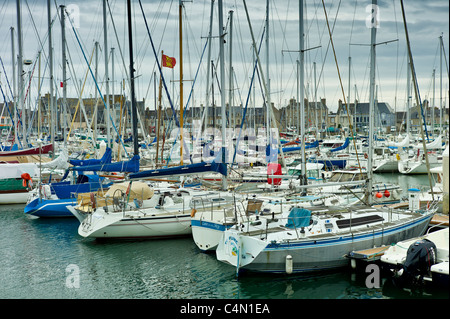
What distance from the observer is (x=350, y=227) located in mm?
18578

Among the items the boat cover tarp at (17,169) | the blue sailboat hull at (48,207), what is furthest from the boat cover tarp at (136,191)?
the boat cover tarp at (17,169)

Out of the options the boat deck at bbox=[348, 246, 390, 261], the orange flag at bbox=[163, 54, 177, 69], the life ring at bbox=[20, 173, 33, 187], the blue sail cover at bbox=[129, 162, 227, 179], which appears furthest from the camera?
the life ring at bbox=[20, 173, 33, 187]

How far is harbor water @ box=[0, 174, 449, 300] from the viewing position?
53.4 feet

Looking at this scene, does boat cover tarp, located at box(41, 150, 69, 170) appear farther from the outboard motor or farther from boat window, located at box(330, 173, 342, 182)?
the outboard motor

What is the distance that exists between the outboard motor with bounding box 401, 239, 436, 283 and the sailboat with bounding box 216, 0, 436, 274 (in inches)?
103

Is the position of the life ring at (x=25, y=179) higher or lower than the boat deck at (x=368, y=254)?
higher

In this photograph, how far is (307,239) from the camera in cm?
1736

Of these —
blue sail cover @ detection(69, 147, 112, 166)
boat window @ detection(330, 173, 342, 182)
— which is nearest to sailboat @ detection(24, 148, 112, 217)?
blue sail cover @ detection(69, 147, 112, 166)

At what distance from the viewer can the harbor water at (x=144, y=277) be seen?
1628cm

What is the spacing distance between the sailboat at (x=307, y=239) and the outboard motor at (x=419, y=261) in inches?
103
